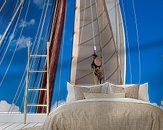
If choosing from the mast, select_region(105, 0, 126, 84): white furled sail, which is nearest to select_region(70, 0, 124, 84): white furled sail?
select_region(105, 0, 126, 84): white furled sail

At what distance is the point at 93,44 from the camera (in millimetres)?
4969

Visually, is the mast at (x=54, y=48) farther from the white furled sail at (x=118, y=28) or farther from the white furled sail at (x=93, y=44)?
the white furled sail at (x=118, y=28)

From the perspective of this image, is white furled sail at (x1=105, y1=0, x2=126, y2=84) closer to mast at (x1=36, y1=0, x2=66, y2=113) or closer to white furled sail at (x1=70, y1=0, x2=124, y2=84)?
white furled sail at (x1=70, y1=0, x2=124, y2=84)

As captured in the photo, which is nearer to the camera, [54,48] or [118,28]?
[54,48]

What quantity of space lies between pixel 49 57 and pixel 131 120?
96.5 inches

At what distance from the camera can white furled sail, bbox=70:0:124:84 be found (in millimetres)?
4820

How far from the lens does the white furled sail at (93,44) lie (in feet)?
15.8

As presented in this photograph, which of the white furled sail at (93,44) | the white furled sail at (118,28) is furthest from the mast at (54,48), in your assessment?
the white furled sail at (118,28)

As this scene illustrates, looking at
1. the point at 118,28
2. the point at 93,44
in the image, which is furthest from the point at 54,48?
the point at 118,28

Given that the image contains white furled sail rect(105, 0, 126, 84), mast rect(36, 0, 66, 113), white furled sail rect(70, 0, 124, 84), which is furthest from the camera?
white furled sail rect(105, 0, 126, 84)

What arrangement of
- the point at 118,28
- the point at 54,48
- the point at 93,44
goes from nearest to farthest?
the point at 54,48 < the point at 93,44 < the point at 118,28

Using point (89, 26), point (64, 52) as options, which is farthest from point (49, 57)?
point (89, 26)

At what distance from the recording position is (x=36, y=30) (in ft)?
18.3

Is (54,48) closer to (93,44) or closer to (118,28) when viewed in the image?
(93,44)
